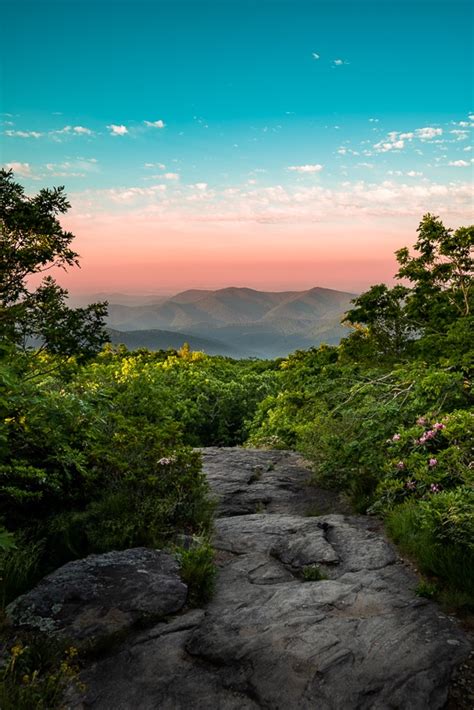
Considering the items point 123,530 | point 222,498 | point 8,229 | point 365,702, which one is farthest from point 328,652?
point 8,229

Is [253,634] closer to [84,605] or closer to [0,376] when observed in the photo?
[84,605]

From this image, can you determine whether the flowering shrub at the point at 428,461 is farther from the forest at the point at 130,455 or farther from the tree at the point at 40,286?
the tree at the point at 40,286

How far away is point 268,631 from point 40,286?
16.1 feet

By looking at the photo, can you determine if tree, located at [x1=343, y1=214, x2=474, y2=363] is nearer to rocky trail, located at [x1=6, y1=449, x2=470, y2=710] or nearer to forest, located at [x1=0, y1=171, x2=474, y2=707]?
forest, located at [x1=0, y1=171, x2=474, y2=707]

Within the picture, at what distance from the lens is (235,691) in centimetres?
360

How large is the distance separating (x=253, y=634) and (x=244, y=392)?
13.2 metres

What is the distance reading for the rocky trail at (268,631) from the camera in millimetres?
3520

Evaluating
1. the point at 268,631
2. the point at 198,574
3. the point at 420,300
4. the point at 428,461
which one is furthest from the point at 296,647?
the point at 420,300

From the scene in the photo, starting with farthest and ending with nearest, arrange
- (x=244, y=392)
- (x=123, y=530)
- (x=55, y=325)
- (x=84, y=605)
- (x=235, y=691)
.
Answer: (x=244, y=392) < (x=55, y=325) < (x=123, y=530) < (x=84, y=605) < (x=235, y=691)

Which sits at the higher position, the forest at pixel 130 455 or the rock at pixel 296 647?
the forest at pixel 130 455

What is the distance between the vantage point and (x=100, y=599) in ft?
15.1

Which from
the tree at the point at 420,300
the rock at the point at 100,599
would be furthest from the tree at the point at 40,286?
the tree at the point at 420,300

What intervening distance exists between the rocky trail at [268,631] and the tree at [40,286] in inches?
108

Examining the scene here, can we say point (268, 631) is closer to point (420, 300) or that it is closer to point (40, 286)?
point (40, 286)
